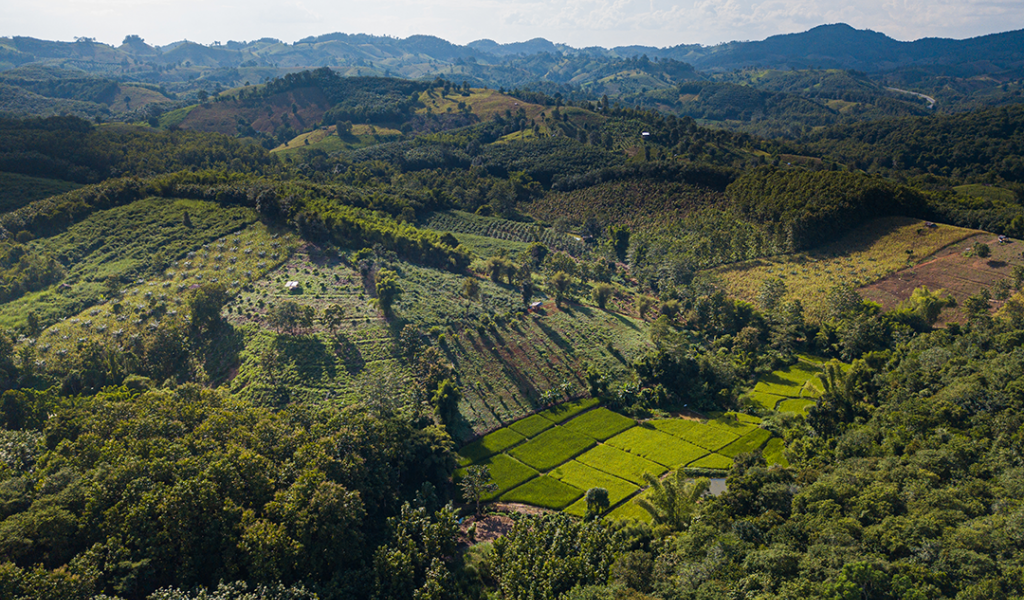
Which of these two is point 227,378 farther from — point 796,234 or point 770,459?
point 796,234

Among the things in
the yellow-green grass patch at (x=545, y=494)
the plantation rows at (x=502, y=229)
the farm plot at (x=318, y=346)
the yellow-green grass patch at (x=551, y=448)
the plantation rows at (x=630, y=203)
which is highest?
the plantation rows at (x=630, y=203)

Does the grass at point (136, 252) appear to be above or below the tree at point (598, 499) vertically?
above

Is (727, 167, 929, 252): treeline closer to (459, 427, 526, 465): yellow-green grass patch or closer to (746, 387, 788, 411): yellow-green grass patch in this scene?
(746, 387, 788, 411): yellow-green grass patch

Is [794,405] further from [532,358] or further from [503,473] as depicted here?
[503,473]

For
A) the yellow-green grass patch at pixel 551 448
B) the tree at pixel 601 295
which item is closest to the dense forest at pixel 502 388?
the yellow-green grass patch at pixel 551 448

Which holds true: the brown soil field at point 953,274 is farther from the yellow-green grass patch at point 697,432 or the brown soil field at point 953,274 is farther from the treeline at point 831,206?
the yellow-green grass patch at point 697,432

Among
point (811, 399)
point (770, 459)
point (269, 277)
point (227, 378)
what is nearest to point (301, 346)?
point (227, 378)

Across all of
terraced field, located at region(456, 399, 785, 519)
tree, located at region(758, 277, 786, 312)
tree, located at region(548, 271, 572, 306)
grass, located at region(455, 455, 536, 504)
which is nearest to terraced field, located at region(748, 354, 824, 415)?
terraced field, located at region(456, 399, 785, 519)
